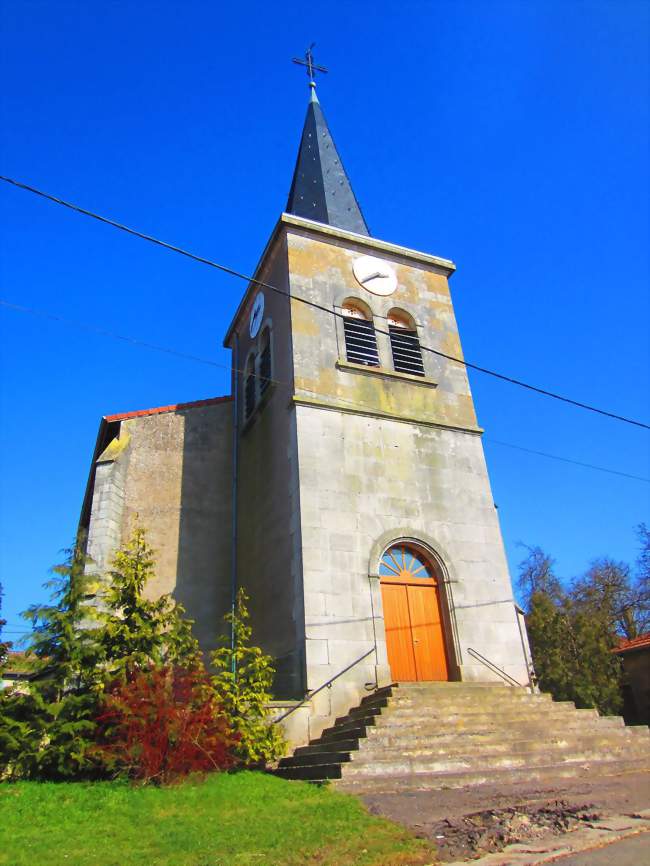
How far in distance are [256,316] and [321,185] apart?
492 cm

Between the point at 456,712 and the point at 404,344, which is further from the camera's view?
the point at 404,344

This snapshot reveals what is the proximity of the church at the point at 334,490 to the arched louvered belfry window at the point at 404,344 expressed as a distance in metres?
0.05

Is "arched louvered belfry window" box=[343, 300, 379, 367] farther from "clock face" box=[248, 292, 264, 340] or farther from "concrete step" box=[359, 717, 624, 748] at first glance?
"concrete step" box=[359, 717, 624, 748]

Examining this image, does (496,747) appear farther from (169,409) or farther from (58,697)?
(169,409)

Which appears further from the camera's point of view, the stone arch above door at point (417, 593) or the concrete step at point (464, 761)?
the stone arch above door at point (417, 593)

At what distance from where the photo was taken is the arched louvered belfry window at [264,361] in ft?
54.2

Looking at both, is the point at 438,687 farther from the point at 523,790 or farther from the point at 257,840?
the point at 257,840

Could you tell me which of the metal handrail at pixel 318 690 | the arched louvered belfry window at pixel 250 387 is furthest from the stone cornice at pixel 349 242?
the metal handrail at pixel 318 690

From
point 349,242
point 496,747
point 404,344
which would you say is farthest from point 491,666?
point 349,242

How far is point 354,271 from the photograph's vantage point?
1669cm

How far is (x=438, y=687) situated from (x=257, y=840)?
5784 millimetres

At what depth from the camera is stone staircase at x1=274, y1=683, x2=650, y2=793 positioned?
28.1 feet

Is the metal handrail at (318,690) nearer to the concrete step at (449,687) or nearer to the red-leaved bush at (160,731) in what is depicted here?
the concrete step at (449,687)

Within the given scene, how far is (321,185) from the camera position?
20031 millimetres
